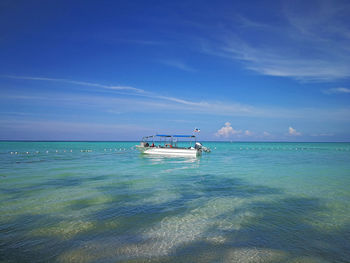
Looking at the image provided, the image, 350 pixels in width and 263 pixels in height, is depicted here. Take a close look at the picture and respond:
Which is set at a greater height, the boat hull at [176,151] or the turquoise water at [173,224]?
the boat hull at [176,151]

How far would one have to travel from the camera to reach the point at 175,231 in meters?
7.26

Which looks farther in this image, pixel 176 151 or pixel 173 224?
pixel 176 151

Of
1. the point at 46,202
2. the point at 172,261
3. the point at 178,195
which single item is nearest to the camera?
the point at 172,261

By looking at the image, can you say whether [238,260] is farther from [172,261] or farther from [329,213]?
[329,213]

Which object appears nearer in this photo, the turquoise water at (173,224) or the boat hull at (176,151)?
the turquoise water at (173,224)

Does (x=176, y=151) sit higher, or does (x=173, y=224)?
(x=176, y=151)

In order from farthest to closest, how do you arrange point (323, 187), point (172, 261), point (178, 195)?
point (323, 187) → point (178, 195) → point (172, 261)

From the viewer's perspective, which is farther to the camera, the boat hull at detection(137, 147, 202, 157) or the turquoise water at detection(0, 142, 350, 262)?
the boat hull at detection(137, 147, 202, 157)

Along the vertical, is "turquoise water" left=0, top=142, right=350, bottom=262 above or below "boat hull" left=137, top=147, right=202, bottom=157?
below

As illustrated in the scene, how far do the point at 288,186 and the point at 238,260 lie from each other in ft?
35.1

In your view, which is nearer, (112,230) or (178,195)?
(112,230)

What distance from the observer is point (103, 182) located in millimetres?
15523

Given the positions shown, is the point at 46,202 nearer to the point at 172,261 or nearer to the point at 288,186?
the point at 172,261

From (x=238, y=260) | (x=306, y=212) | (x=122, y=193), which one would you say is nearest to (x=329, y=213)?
(x=306, y=212)
